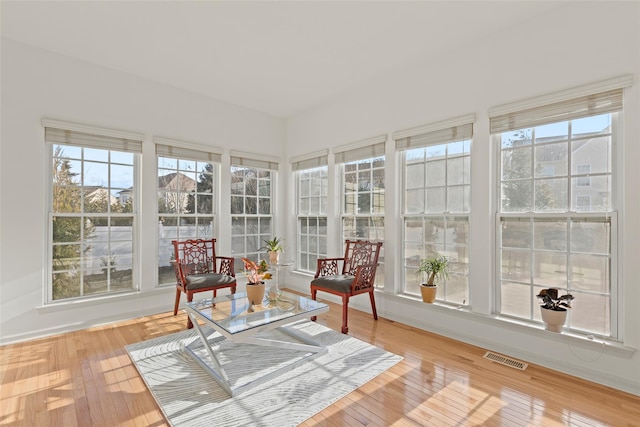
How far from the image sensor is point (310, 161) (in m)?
4.85

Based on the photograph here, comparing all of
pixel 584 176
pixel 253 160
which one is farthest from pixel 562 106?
pixel 253 160

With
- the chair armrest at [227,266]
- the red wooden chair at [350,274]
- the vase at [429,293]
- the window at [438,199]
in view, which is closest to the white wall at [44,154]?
the chair armrest at [227,266]

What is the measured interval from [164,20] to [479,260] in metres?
3.65

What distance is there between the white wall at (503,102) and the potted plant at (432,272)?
0.47 ft

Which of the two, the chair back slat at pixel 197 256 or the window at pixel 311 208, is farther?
the window at pixel 311 208

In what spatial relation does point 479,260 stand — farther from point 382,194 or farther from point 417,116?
point 417,116

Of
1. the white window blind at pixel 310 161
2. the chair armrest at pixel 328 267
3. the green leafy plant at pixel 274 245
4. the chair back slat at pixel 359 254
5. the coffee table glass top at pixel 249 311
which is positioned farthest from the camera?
the white window blind at pixel 310 161

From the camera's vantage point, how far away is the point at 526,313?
281cm

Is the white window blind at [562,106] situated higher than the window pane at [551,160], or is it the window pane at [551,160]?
the white window blind at [562,106]

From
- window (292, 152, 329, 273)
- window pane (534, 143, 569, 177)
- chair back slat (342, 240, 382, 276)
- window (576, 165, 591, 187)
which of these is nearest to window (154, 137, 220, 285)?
window (292, 152, 329, 273)

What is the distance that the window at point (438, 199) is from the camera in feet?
10.6

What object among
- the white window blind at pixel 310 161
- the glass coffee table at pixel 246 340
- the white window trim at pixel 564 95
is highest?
the white window trim at pixel 564 95

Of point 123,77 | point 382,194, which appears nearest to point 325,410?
point 382,194

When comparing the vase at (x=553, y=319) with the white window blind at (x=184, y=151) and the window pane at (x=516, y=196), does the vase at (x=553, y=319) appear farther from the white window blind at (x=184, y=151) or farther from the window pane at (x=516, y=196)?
the white window blind at (x=184, y=151)
